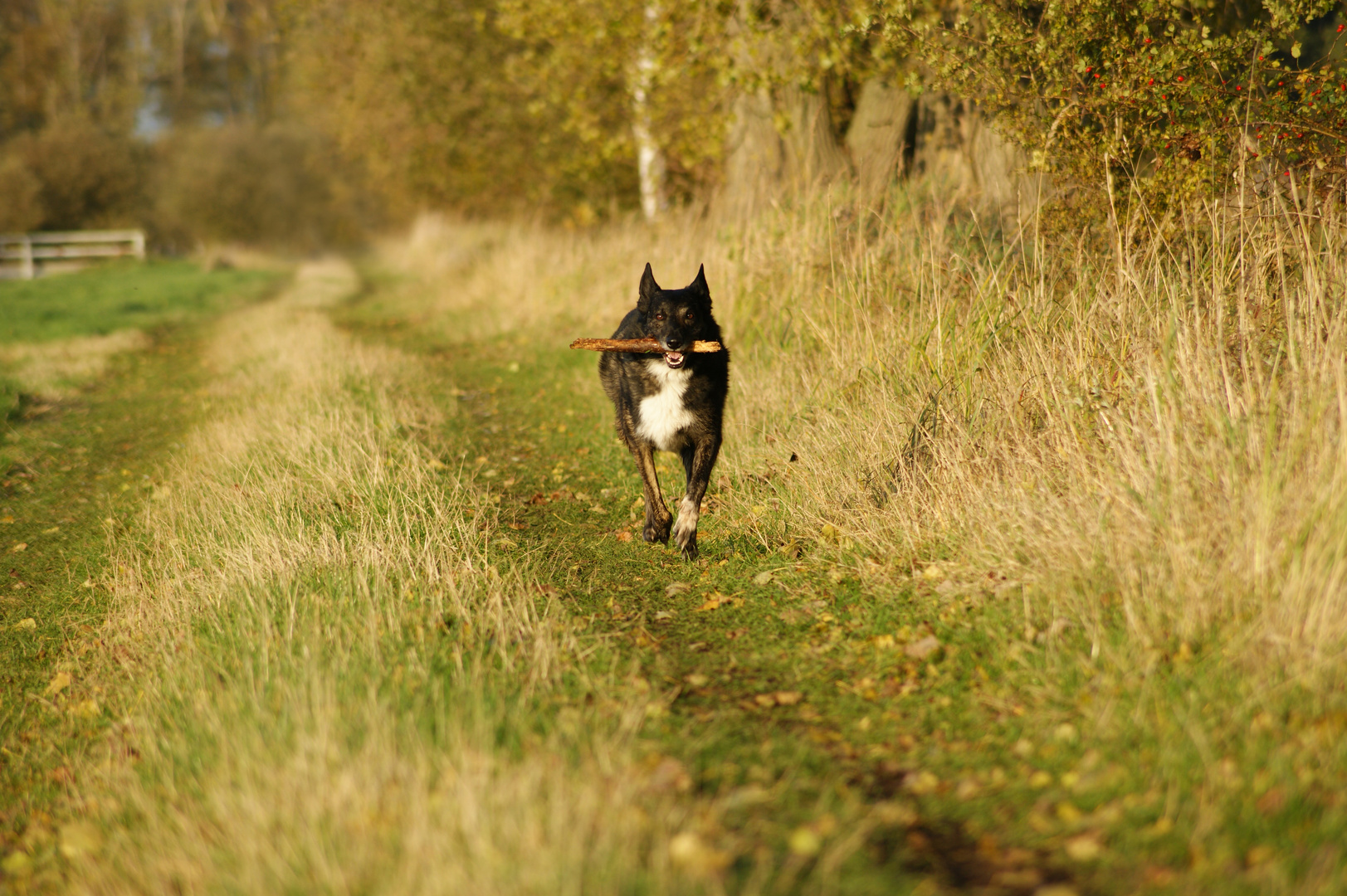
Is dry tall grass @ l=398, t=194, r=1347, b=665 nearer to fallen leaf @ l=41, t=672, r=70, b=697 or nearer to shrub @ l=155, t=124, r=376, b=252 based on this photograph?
fallen leaf @ l=41, t=672, r=70, b=697

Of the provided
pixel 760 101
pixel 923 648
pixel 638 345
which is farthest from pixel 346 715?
pixel 760 101

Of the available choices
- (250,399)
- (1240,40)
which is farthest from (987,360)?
(250,399)

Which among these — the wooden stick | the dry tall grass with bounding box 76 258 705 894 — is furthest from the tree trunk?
the dry tall grass with bounding box 76 258 705 894

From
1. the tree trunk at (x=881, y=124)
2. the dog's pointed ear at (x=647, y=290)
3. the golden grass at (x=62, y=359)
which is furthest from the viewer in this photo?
the tree trunk at (x=881, y=124)

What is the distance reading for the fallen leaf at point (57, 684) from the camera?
3859 millimetres

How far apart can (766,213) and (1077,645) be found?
5964mm

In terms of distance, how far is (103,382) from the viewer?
10852mm

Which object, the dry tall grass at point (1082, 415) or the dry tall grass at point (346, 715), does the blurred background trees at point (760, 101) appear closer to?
the dry tall grass at point (1082, 415)

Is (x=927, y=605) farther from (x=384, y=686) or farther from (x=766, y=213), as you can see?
(x=766, y=213)

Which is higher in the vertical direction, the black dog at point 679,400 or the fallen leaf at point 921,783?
the black dog at point 679,400

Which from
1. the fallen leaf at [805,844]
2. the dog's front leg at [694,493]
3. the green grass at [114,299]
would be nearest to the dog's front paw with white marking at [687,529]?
the dog's front leg at [694,493]

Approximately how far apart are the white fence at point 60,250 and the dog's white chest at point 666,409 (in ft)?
100

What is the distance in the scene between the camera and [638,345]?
5.24m

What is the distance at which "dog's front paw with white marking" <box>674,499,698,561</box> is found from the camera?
5.00m
